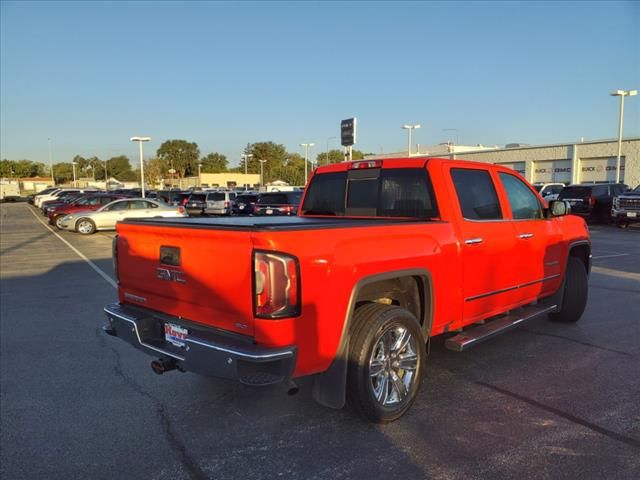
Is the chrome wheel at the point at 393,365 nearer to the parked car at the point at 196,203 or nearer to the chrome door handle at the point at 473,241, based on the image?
the chrome door handle at the point at 473,241

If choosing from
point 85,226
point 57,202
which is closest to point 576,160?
point 85,226

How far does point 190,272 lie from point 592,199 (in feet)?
79.3

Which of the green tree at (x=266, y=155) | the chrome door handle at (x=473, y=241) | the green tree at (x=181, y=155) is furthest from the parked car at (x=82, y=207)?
the green tree at (x=181, y=155)

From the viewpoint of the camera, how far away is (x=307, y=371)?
10.5ft

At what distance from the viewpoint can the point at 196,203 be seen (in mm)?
31203

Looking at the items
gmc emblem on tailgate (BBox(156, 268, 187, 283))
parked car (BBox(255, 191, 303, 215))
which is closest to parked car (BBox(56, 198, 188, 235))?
parked car (BBox(255, 191, 303, 215))

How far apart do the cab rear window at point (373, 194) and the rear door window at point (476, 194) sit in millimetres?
336

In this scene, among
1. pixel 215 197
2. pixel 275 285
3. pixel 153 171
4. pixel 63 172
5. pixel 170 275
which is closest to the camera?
pixel 275 285

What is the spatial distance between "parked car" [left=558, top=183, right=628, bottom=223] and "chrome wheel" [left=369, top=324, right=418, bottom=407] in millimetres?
22220

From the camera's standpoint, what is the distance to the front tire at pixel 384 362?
138 inches

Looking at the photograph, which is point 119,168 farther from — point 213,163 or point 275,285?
point 275,285

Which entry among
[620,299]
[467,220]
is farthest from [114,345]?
[620,299]

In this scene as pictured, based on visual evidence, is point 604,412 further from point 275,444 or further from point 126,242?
point 126,242

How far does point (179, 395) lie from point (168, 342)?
33.1 inches
